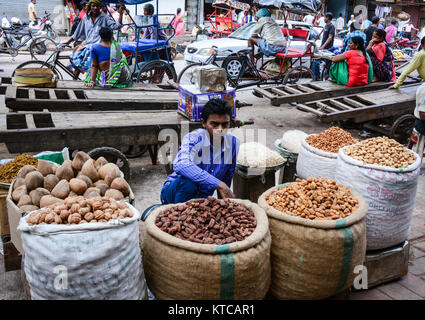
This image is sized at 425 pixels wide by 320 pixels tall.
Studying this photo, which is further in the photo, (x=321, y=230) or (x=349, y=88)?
(x=349, y=88)

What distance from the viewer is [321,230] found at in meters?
2.26

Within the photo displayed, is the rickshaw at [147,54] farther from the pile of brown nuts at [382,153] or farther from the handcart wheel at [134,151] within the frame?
the pile of brown nuts at [382,153]

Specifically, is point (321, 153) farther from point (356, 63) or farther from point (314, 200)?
point (356, 63)

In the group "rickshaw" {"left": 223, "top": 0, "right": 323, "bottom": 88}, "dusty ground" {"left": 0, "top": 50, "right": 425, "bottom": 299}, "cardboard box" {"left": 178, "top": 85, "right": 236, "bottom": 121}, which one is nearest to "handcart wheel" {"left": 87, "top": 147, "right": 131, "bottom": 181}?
"dusty ground" {"left": 0, "top": 50, "right": 425, "bottom": 299}

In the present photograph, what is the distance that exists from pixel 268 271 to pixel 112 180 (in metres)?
1.31

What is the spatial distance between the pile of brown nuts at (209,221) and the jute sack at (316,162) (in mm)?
1255

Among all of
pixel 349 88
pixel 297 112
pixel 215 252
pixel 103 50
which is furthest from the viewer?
pixel 297 112

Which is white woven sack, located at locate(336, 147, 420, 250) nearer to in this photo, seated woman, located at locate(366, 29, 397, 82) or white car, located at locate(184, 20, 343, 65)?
seated woman, located at locate(366, 29, 397, 82)

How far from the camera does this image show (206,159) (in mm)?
2963

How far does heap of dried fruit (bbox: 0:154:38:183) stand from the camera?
302 centimetres

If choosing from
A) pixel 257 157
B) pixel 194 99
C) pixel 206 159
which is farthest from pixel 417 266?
pixel 194 99

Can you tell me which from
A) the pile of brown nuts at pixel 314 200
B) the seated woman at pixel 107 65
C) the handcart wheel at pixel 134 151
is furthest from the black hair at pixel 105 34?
the pile of brown nuts at pixel 314 200

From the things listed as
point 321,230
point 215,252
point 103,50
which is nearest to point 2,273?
point 215,252

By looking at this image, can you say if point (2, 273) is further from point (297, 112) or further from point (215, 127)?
point (297, 112)
